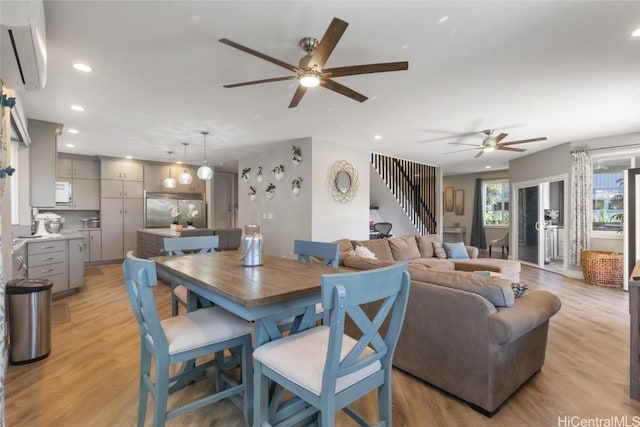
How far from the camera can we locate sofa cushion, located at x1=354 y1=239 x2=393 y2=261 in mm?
4781

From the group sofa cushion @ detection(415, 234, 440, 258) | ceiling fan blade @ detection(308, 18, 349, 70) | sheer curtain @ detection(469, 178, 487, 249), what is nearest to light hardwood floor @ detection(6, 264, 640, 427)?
ceiling fan blade @ detection(308, 18, 349, 70)

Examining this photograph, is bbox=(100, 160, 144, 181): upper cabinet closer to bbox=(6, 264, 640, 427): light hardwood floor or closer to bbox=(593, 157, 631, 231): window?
bbox=(6, 264, 640, 427): light hardwood floor

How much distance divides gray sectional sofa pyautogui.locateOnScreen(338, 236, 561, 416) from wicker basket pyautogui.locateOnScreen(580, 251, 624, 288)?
4.06 m

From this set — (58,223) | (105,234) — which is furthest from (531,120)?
(105,234)

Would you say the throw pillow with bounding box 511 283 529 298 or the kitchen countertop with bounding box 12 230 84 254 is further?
the kitchen countertop with bounding box 12 230 84 254

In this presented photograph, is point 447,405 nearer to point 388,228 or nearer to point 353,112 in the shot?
point 353,112

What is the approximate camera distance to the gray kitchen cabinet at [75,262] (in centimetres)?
442

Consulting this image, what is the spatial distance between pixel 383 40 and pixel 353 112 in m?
1.63

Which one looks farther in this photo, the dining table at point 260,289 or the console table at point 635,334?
the console table at point 635,334

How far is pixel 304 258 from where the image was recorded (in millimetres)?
2682

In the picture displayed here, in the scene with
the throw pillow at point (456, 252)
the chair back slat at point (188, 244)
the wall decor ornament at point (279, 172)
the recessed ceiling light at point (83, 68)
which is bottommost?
the throw pillow at point (456, 252)

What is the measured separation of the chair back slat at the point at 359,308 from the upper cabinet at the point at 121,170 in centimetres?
776

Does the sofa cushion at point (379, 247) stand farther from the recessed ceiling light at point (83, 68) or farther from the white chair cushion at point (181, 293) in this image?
the recessed ceiling light at point (83, 68)

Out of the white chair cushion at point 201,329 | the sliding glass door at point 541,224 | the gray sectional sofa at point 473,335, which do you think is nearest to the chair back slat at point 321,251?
the gray sectional sofa at point 473,335
